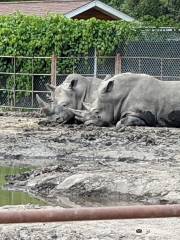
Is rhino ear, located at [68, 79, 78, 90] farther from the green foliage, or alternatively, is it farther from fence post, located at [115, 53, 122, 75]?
the green foliage

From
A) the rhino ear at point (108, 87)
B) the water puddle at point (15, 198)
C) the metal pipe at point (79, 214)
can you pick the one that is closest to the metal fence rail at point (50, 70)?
the rhino ear at point (108, 87)

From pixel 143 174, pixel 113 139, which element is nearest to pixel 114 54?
pixel 113 139

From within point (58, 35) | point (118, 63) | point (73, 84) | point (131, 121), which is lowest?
point (131, 121)

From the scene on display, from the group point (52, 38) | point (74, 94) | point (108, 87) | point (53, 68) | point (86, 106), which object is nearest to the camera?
point (108, 87)

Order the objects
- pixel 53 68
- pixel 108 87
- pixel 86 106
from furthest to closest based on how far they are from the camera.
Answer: pixel 53 68 < pixel 86 106 < pixel 108 87

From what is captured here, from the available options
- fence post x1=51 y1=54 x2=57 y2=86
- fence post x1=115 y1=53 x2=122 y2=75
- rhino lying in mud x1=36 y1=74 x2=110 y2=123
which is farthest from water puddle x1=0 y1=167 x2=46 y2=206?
fence post x1=51 y1=54 x2=57 y2=86

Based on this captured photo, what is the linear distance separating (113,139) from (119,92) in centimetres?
278

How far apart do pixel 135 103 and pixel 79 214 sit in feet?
43.1

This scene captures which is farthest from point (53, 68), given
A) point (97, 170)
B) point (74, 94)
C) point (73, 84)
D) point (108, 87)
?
point (97, 170)

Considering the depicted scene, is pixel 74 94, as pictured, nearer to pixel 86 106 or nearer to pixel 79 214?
pixel 86 106

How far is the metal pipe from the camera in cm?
271

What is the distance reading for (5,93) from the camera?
69.7 feet

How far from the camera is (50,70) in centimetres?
2061

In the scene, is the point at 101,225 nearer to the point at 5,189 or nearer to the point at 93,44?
the point at 5,189
